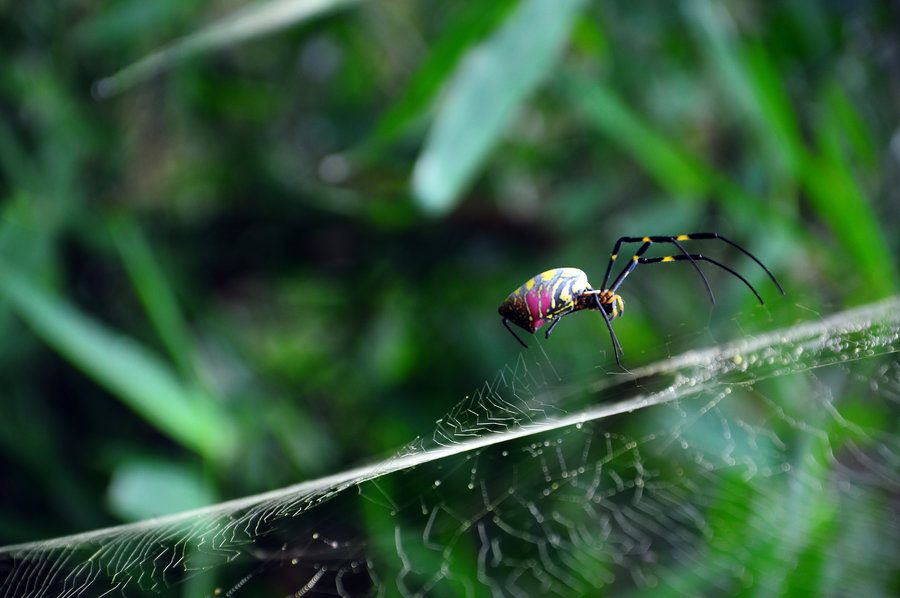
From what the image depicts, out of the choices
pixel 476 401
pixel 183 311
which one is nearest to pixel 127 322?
pixel 183 311

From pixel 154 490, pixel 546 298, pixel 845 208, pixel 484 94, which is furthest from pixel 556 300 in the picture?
pixel 845 208

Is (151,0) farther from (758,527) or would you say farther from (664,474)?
(758,527)

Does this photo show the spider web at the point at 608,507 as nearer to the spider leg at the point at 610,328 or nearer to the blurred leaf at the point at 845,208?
the spider leg at the point at 610,328

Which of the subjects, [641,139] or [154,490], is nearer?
[154,490]

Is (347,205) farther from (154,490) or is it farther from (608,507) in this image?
(608,507)

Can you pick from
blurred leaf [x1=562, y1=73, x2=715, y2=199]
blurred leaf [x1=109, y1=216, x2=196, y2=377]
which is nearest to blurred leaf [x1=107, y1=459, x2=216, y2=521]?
blurred leaf [x1=109, y1=216, x2=196, y2=377]

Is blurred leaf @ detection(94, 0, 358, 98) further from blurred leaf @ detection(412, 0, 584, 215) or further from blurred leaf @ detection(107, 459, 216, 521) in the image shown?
blurred leaf @ detection(107, 459, 216, 521)

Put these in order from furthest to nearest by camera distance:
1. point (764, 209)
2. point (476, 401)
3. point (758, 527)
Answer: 1. point (764, 209)
2. point (758, 527)
3. point (476, 401)
